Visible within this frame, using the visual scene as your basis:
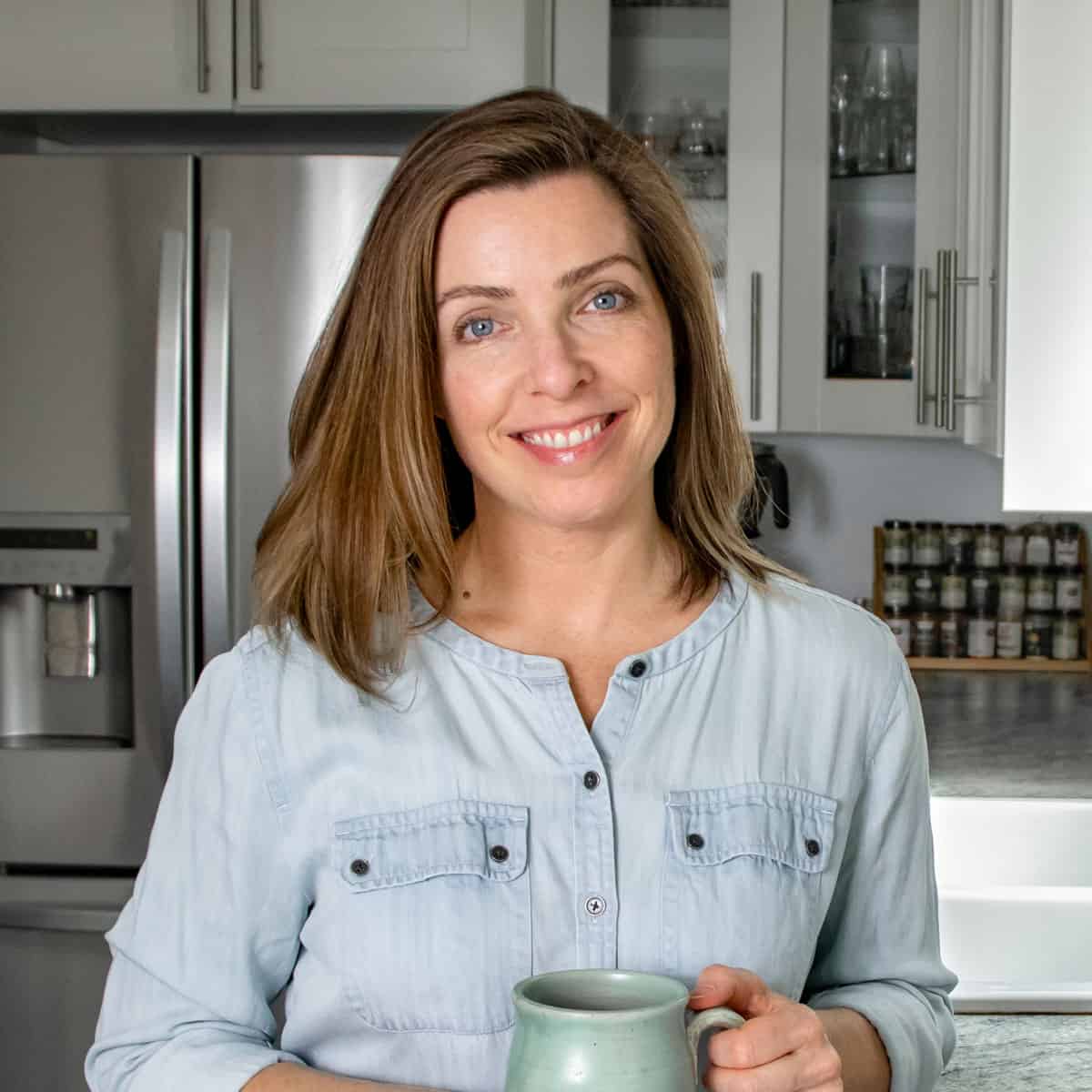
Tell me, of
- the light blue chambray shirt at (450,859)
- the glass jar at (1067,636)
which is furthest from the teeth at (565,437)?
the glass jar at (1067,636)

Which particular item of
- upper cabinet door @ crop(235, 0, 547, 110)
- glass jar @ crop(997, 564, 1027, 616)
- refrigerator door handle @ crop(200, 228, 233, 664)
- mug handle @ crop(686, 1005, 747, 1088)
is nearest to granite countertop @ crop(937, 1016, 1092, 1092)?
mug handle @ crop(686, 1005, 747, 1088)

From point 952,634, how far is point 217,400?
1.51 metres

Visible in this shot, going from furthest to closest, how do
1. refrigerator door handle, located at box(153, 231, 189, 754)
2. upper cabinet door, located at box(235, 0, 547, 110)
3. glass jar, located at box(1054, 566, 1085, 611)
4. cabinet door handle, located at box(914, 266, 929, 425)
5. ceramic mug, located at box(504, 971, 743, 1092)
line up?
glass jar, located at box(1054, 566, 1085, 611) < cabinet door handle, located at box(914, 266, 929, 425) < upper cabinet door, located at box(235, 0, 547, 110) < refrigerator door handle, located at box(153, 231, 189, 754) < ceramic mug, located at box(504, 971, 743, 1092)

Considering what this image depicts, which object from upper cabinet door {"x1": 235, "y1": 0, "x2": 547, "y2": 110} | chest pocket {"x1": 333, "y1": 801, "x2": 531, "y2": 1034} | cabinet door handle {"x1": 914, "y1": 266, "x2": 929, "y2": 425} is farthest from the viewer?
cabinet door handle {"x1": 914, "y1": 266, "x2": 929, "y2": 425}

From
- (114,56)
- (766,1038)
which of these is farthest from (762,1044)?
(114,56)

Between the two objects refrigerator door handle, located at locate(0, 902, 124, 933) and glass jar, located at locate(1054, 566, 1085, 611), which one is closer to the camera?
refrigerator door handle, located at locate(0, 902, 124, 933)

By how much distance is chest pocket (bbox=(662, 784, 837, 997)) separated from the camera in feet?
3.46

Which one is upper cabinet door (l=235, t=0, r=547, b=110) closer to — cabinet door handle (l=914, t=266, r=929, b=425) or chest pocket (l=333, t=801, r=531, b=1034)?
cabinet door handle (l=914, t=266, r=929, b=425)

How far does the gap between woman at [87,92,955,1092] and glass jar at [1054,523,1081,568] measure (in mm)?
2127

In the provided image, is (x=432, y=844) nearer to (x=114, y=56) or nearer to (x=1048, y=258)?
(x=1048, y=258)

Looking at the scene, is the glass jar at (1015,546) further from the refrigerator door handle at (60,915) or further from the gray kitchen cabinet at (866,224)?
the refrigerator door handle at (60,915)

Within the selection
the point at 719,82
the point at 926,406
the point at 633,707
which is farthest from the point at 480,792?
the point at 719,82

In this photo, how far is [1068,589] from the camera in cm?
317

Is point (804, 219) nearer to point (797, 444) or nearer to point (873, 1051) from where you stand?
point (797, 444)
